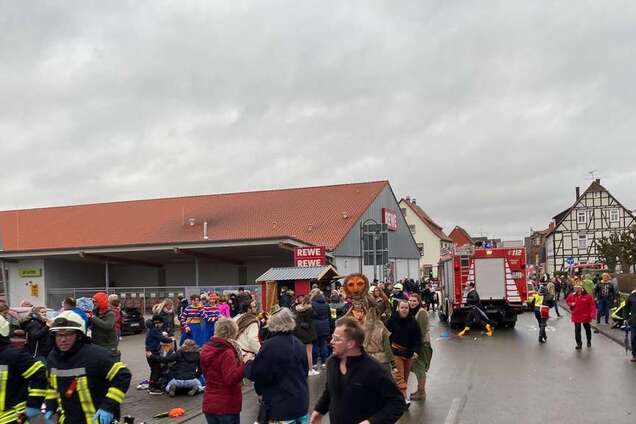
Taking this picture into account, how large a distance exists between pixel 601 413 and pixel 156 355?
730 cm

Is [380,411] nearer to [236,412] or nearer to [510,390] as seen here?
[236,412]

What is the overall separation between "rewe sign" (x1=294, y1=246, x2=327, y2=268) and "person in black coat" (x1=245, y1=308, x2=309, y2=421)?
61.5 feet

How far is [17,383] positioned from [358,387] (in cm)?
261

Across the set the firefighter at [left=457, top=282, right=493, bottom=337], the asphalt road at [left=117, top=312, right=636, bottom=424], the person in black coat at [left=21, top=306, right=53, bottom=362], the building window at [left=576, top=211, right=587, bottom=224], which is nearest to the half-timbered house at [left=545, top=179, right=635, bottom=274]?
the building window at [left=576, top=211, right=587, bottom=224]

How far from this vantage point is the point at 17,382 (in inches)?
197

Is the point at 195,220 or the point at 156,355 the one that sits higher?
the point at 195,220

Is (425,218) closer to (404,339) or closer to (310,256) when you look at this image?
(310,256)

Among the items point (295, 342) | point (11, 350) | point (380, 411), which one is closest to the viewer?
point (380, 411)

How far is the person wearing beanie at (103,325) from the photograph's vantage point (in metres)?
10.2

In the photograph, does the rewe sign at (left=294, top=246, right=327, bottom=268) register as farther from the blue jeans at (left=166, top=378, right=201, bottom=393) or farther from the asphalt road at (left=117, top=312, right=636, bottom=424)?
the blue jeans at (left=166, top=378, right=201, bottom=393)

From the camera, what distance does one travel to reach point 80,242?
4500 centimetres

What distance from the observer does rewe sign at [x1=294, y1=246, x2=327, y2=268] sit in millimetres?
24719

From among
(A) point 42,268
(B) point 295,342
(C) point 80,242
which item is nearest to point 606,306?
(B) point 295,342

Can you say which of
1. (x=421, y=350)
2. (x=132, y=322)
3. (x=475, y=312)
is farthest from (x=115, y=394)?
(x=132, y=322)
